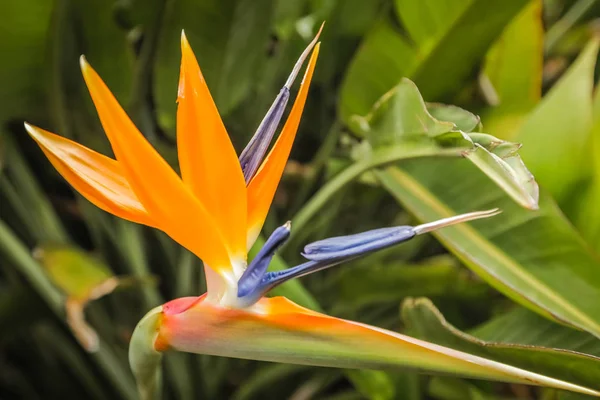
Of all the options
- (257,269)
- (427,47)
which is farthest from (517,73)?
(257,269)

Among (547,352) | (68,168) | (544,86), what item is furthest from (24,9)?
(544,86)

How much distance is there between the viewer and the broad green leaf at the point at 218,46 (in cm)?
57

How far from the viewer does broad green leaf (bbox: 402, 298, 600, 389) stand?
35 cm

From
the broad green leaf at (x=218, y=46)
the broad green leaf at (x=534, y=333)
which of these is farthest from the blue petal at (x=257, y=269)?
the broad green leaf at (x=218, y=46)

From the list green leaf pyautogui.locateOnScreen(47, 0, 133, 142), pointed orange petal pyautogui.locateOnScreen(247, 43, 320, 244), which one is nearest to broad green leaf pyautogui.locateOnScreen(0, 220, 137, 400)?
green leaf pyautogui.locateOnScreen(47, 0, 133, 142)

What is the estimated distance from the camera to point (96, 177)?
1.02 feet

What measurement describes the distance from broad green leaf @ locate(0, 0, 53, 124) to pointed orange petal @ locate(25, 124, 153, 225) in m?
0.27

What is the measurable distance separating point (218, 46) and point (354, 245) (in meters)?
0.38

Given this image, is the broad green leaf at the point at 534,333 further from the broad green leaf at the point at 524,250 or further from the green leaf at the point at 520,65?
the green leaf at the point at 520,65

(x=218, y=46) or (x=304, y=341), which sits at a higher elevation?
(x=218, y=46)

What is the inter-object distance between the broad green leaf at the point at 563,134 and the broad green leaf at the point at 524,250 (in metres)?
0.05

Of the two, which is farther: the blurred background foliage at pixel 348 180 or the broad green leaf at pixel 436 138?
the blurred background foliage at pixel 348 180

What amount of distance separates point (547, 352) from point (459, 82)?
11.9 inches

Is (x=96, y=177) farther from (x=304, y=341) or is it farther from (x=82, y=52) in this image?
(x=82, y=52)
